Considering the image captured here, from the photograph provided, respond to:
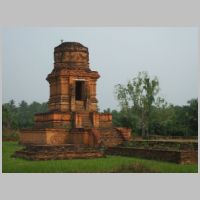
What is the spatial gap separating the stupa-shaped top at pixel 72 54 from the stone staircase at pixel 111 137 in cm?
472

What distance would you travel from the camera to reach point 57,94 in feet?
77.9

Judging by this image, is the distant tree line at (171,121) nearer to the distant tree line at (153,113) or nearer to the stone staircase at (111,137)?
the distant tree line at (153,113)

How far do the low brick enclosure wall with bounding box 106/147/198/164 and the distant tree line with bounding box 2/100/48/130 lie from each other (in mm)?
28598

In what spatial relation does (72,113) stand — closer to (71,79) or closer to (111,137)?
(71,79)

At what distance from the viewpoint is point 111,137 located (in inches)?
866

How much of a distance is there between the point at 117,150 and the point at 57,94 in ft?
21.6

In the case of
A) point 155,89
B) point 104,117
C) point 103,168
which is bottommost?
point 103,168

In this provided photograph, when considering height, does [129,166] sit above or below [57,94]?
below

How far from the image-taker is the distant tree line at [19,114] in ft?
152

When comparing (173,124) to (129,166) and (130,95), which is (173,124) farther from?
(129,166)

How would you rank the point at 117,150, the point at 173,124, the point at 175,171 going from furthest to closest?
1. the point at 173,124
2. the point at 117,150
3. the point at 175,171

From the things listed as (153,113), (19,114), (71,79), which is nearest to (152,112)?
(153,113)

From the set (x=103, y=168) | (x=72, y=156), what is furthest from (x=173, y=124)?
(x=103, y=168)

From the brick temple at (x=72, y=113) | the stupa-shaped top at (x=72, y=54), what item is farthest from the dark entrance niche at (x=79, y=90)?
the stupa-shaped top at (x=72, y=54)
